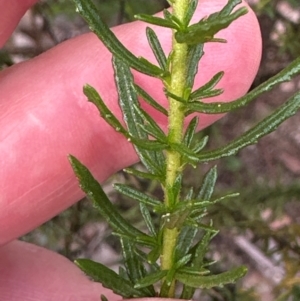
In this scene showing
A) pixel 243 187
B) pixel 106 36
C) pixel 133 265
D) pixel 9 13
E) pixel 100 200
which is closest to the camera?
pixel 106 36

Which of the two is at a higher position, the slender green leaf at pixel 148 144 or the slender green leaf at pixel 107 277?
the slender green leaf at pixel 148 144

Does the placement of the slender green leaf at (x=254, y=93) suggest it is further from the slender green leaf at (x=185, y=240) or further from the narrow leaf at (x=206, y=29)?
the slender green leaf at (x=185, y=240)

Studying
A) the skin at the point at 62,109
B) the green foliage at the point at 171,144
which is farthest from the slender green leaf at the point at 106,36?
the skin at the point at 62,109

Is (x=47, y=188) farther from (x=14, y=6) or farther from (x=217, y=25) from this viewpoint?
(x=217, y=25)

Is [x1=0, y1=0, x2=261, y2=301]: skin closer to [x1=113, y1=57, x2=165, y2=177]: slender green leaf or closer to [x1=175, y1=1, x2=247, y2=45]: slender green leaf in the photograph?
[x1=113, y1=57, x2=165, y2=177]: slender green leaf

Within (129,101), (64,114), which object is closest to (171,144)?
(129,101)

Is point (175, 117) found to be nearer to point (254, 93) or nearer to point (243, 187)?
point (254, 93)

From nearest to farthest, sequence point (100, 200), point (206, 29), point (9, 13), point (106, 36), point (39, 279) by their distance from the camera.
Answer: point (206, 29) → point (106, 36) → point (100, 200) → point (9, 13) → point (39, 279)
